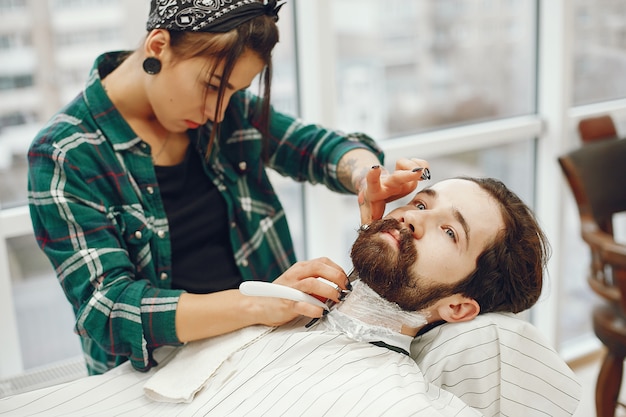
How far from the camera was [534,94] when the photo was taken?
2.96 meters

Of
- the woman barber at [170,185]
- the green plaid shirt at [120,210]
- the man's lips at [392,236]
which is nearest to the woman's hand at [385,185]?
the woman barber at [170,185]

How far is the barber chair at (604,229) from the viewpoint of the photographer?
2.19 m

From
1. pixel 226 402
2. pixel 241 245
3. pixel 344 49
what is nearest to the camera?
pixel 226 402

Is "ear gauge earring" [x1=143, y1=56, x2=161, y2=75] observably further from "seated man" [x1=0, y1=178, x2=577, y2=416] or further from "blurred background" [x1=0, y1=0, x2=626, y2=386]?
"blurred background" [x1=0, y1=0, x2=626, y2=386]

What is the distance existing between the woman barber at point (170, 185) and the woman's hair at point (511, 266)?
8.9 inches

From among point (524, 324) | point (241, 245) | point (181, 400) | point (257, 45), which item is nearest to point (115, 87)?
point (257, 45)

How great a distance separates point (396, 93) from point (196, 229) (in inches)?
52.6

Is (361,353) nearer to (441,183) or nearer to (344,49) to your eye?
(441,183)

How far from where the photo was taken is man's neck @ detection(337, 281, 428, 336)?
1413 mm

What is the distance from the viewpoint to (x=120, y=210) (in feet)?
4.83

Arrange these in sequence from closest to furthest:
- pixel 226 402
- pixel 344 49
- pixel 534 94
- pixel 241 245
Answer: pixel 226 402 < pixel 241 245 < pixel 344 49 < pixel 534 94

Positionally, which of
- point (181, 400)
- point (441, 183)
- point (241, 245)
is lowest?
point (181, 400)

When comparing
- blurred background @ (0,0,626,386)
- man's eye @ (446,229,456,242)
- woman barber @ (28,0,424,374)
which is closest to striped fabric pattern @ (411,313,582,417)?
man's eye @ (446,229,456,242)

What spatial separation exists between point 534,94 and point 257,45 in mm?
1903
